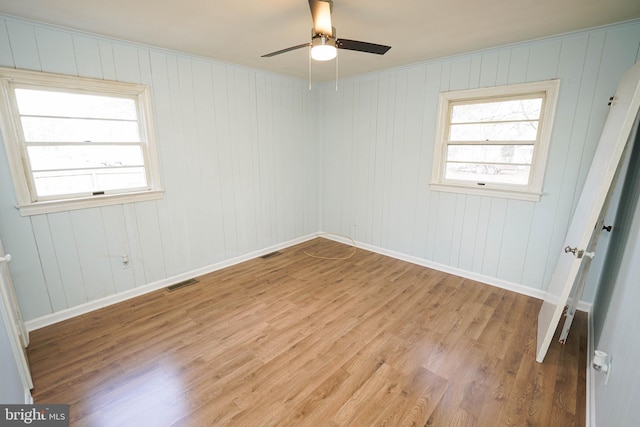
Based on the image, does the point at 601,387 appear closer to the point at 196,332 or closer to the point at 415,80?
the point at 196,332

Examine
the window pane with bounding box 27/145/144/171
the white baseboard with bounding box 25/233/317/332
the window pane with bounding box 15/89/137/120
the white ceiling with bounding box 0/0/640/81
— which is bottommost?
the white baseboard with bounding box 25/233/317/332

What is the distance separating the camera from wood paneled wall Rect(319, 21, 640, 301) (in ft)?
8.73

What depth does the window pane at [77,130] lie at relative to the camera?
2.50 meters

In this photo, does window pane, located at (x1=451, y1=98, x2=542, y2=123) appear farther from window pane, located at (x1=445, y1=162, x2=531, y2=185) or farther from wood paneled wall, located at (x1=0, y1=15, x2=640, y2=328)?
window pane, located at (x1=445, y1=162, x2=531, y2=185)

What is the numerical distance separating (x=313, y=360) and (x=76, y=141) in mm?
3030

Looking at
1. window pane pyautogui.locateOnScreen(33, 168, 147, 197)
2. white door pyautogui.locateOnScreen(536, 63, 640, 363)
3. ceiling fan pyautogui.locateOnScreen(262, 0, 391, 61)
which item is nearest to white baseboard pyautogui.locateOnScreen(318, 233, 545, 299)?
white door pyautogui.locateOnScreen(536, 63, 640, 363)

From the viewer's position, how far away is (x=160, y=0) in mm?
2041

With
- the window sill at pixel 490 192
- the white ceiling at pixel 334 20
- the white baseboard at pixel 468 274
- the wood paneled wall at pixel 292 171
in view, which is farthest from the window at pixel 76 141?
the window sill at pixel 490 192

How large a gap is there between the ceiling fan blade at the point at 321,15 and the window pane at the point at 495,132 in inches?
90.5

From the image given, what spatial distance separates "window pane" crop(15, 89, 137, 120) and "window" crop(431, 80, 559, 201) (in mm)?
3695

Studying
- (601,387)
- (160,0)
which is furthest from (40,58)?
(601,387)

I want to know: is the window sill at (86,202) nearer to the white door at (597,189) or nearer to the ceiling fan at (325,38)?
the ceiling fan at (325,38)

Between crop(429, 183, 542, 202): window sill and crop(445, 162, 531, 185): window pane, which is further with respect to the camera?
crop(445, 162, 531, 185): window pane
